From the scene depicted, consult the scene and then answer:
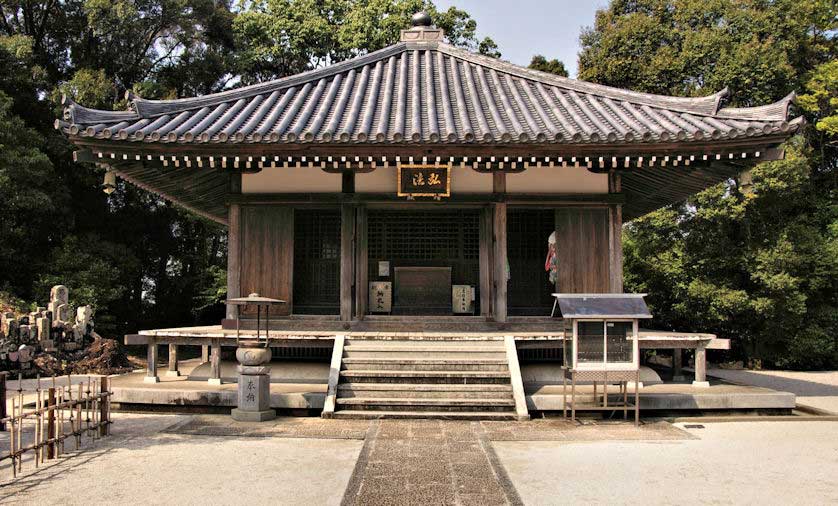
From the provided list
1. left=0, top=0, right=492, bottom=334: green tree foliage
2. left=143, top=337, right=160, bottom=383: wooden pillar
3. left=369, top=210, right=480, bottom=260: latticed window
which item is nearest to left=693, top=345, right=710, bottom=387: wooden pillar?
left=369, top=210, right=480, bottom=260: latticed window

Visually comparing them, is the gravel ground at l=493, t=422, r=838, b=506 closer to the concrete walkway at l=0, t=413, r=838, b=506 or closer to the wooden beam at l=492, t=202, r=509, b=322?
the concrete walkway at l=0, t=413, r=838, b=506

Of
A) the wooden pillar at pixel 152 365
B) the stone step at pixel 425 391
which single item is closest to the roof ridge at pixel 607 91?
the stone step at pixel 425 391

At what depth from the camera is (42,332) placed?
643 inches

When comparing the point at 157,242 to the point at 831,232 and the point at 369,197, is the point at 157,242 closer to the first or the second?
the point at 369,197

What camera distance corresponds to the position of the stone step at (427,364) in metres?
9.08

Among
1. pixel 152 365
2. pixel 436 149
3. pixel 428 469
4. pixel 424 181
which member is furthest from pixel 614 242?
pixel 152 365

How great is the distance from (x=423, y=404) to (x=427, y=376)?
1.90 feet

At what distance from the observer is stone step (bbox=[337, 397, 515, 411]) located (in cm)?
839

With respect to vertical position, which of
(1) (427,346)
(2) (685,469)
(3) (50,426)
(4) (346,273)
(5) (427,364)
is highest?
(4) (346,273)

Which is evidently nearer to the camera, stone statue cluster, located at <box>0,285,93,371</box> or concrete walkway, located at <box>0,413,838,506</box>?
concrete walkway, located at <box>0,413,838,506</box>

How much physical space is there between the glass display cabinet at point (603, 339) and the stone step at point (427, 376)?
1086 mm

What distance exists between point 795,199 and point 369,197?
16155mm

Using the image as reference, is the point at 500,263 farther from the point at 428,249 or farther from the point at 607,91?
the point at 607,91

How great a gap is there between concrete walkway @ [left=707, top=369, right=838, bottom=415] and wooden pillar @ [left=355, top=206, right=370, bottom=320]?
21.5 ft
